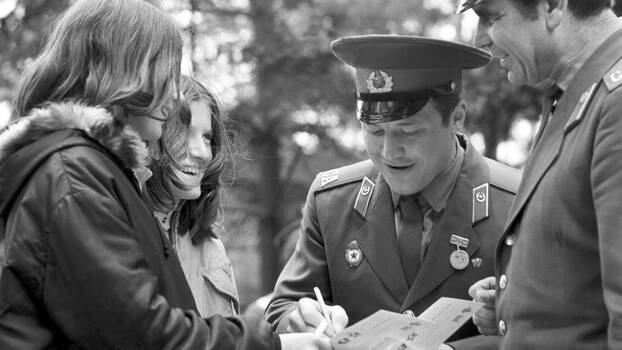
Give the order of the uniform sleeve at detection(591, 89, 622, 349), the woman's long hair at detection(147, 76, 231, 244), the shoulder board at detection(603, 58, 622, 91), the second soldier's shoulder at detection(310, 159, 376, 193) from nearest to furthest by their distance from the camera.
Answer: the uniform sleeve at detection(591, 89, 622, 349)
the shoulder board at detection(603, 58, 622, 91)
the woman's long hair at detection(147, 76, 231, 244)
the second soldier's shoulder at detection(310, 159, 376, 193)

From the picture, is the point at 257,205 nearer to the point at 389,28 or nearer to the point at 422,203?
the point at 389,28

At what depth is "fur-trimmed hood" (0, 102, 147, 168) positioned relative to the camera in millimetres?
2395

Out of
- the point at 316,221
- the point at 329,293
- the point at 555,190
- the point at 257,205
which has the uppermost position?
the point at 555,190

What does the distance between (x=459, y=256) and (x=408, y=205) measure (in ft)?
1.04

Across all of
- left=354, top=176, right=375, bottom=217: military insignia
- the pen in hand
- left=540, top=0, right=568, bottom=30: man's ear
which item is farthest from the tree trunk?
left=540, top=0, right=568, bottom=30: man's ear

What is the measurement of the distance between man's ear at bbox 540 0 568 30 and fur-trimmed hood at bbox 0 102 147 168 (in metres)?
1.23

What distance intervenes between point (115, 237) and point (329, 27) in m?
7.50

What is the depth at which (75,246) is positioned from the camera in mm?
2209

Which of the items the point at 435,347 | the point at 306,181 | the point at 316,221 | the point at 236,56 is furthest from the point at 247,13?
the point at 435,347

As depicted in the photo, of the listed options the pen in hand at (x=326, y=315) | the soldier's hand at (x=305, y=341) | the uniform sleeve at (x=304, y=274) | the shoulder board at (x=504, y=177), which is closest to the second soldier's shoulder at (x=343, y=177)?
the uniform sleeve at (x=304, y=274)

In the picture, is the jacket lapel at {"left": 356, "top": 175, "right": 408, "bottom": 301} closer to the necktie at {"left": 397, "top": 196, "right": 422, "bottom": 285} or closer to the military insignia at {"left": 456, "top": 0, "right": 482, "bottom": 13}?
the necktie at {"left": 397, "top": 196, "right": 422, "bottom": 285}

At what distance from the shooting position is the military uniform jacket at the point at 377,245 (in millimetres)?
3295

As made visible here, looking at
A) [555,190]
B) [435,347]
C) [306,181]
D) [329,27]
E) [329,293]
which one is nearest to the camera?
[555,190]

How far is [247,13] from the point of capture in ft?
32.4
